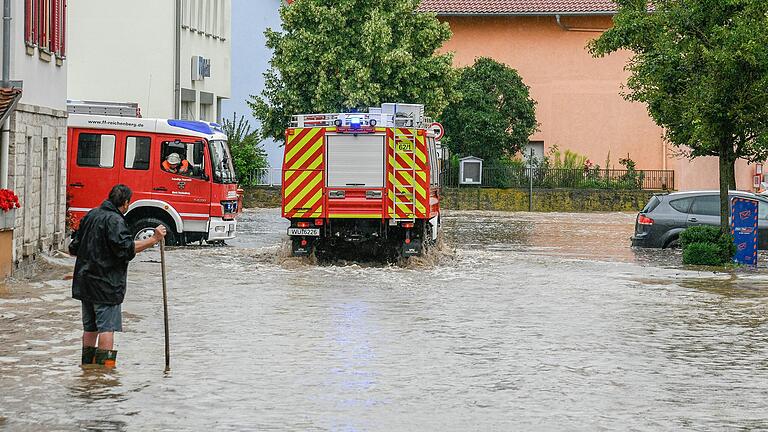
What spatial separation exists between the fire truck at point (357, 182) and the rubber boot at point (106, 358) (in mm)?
11959

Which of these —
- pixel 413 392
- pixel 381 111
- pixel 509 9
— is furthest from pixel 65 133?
pixel 509 9

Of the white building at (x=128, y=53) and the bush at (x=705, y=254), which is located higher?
the white building at (x=128, y=53)

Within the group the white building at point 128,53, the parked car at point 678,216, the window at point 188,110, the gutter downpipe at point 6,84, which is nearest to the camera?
the gutter downpipe at point 6,84

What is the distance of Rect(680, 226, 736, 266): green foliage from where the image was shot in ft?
83.1

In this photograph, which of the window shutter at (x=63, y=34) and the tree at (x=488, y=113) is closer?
the window shutter at (x=63, y=34)

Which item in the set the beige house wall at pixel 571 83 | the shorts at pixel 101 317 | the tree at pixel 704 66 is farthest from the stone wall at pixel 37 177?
the beige house wall at pixel 571 83

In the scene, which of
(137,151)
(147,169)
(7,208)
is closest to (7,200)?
(7,208)

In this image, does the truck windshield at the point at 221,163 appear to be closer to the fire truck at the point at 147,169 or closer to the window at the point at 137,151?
the fire truck at the point at 147,169

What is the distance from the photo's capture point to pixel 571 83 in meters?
58.8

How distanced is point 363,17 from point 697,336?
32388mm

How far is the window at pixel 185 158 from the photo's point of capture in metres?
27.1

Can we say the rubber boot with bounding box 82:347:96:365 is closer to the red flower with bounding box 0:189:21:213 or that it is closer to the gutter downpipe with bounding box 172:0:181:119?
the red flower with bounding box 0:189:21:213

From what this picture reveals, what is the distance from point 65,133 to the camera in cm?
2520

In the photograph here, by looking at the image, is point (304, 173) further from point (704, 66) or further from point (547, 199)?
point (547, 199)
